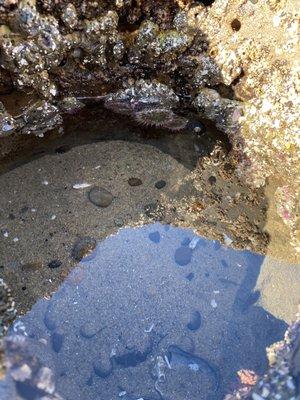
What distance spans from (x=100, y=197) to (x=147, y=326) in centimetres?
94

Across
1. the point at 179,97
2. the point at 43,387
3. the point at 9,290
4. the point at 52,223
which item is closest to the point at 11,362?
the point at 43,387

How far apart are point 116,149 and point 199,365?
1.60 m

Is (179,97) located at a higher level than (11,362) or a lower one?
higher

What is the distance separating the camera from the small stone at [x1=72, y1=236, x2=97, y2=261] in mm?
3215

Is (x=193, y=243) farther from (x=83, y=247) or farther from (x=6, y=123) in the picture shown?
(x=6, y=123)

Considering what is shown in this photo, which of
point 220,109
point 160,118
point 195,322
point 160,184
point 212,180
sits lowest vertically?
point 195,322

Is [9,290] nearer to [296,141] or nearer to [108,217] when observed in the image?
[108,217]

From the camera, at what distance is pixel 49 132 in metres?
3.68

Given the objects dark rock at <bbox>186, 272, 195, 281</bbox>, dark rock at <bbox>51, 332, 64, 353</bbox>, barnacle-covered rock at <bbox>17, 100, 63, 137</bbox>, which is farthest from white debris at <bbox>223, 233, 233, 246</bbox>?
barnacle-covered rock at <bbox>17, 100, 63, 137</bbox>

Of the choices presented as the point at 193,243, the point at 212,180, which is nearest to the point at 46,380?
the point at 193,243

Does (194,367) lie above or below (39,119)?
below

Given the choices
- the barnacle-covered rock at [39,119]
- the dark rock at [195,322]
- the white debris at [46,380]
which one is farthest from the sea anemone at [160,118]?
the white debris at [46,380]

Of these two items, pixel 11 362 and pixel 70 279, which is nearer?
pixel 11 362

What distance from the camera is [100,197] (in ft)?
11.3
